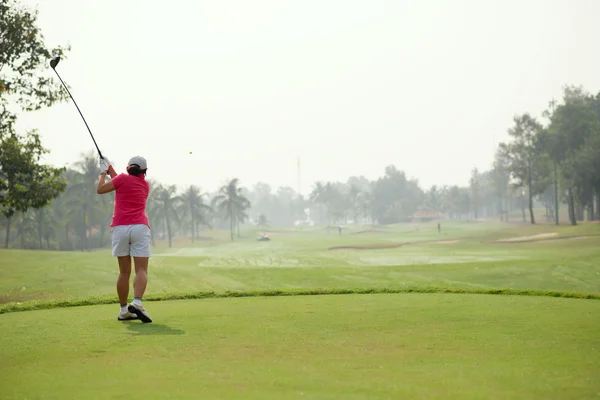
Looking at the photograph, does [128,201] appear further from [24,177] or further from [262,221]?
[262,221]

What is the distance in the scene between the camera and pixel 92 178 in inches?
3425

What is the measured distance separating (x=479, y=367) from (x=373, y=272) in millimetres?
23362

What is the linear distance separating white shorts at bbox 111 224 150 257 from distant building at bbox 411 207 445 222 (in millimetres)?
170838

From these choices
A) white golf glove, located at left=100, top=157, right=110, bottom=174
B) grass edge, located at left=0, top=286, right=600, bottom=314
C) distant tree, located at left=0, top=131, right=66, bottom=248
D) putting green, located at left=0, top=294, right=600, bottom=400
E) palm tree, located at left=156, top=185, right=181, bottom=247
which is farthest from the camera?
palm tree, located at left=156, top=185, right=181, bottom=247

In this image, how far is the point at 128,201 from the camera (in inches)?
346

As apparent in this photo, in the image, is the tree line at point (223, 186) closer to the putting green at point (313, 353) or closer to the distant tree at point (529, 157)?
the distant tree at point (529, 157)

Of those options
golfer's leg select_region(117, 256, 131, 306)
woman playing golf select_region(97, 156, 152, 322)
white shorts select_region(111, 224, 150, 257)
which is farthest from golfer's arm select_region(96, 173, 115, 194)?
golfer's leg select_region(117, 256, 131, 306)

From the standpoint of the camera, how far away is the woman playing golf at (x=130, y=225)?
8625mm

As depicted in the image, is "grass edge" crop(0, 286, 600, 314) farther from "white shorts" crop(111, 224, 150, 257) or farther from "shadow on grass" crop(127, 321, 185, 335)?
"shadow on grass" crop(127, 321, 185, 335)

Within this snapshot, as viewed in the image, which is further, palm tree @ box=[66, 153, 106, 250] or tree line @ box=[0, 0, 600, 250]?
palm tree @ box=[66, 153, 106, 250]

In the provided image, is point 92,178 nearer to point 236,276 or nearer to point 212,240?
point 212,240

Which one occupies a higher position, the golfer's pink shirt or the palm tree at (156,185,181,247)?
the palm tree at (156,185,181,247)

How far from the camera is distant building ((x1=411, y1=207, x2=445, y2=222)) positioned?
176000 millimetres

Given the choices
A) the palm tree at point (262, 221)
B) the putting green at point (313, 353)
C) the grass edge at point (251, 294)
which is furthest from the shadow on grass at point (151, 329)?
the palm tree at point (262, 221)
